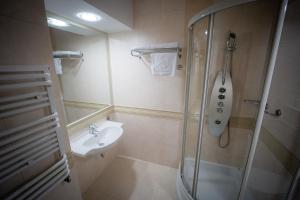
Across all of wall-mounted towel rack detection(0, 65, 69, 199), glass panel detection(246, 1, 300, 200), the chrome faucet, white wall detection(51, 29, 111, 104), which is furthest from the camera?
the chrome faucet

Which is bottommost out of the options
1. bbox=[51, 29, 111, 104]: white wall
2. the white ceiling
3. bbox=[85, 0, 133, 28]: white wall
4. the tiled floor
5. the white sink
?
the tiled floor

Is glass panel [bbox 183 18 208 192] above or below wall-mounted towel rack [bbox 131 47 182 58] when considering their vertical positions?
below

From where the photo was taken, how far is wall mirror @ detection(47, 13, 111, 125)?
53.9 inches

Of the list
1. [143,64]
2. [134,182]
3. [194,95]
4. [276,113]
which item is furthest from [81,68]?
[276,113]

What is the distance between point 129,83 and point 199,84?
99cm

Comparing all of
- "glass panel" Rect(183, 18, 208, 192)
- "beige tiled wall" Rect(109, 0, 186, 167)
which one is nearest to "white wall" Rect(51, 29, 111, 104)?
"beige tiled wall" Rect(109, 0, 186, 167)

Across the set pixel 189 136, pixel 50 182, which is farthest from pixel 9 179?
pixel 189 136

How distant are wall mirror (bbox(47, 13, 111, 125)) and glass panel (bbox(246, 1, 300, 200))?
6.13 feet

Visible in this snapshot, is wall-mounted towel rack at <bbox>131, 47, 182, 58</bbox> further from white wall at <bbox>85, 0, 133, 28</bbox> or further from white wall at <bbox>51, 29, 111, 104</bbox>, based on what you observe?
white wall at <bbox>51, 29, 111, 104</bbox>

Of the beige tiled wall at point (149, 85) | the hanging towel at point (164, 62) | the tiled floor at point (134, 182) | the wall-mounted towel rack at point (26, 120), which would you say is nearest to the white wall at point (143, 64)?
the beige tiled wall at point (149, 85)

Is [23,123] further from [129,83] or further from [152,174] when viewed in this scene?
[152,174]

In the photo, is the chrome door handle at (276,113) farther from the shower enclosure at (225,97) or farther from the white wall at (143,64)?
the white wall at (143,64)

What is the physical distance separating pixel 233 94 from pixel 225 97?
3.5 inches

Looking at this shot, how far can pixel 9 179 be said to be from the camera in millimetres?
711
